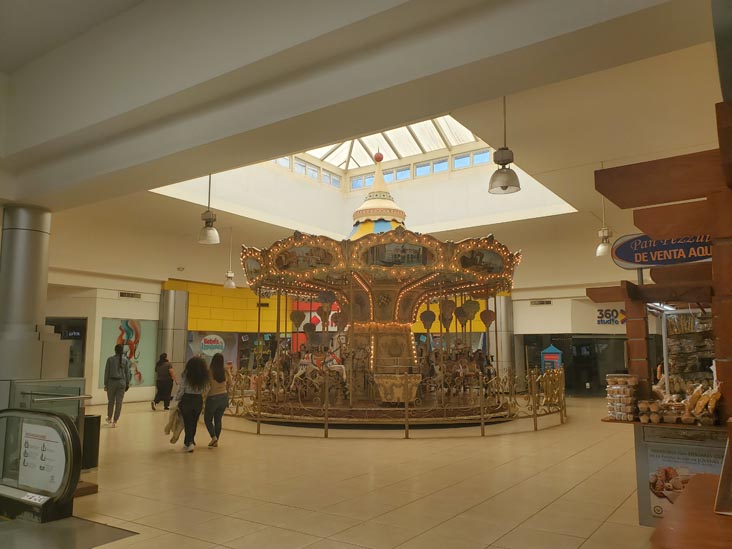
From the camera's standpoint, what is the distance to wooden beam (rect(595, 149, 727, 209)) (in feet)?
8.23

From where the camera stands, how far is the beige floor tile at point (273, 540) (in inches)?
162

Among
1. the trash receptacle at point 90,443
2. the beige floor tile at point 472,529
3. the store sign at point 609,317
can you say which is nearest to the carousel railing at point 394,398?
the trash receptacle at point 90,443

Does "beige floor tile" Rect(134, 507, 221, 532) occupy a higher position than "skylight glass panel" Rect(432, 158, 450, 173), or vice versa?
"skylight glass panel" Rect(432, 158, 450, 173)

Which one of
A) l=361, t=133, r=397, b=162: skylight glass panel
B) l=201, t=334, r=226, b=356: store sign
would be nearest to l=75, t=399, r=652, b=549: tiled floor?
l=201, t=334, r=226, b=356: store sign

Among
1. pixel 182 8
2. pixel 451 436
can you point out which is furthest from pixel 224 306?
pixel 182 8

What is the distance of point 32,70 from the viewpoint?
558cm

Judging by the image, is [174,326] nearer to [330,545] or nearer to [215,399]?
[215,399]

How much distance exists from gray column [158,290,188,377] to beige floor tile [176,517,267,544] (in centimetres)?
1240

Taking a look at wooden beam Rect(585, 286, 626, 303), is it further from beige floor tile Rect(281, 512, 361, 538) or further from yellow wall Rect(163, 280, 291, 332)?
yellow wall Rect(163, 280, 291, 332)

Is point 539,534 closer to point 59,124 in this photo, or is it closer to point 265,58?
point 265,58

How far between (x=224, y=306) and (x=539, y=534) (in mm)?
15665

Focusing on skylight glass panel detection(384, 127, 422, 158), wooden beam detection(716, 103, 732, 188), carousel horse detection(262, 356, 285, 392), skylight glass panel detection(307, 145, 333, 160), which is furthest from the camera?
skylight glass panel detection(307, 145, 333, 160)

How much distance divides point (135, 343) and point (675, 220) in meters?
15.3

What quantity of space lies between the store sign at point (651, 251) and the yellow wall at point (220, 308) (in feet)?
39.3
